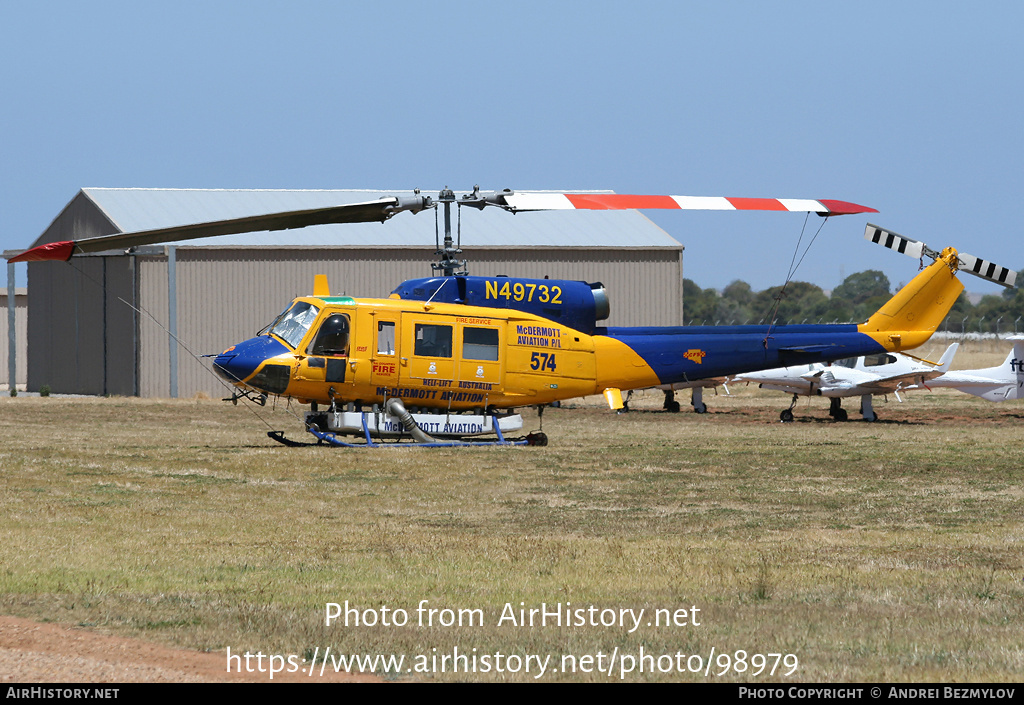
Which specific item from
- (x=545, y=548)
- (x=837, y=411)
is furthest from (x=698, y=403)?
(x=545, y=548)

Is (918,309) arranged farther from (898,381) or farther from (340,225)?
(340,225)

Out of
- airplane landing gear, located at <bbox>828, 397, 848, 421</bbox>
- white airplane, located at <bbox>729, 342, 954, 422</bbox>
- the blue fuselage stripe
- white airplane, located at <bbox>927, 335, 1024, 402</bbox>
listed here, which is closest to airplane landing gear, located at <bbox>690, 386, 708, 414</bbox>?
white airplane, located at <bbox>729, 342, 954, 422</bbox>

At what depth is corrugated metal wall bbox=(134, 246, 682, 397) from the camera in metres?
41.0

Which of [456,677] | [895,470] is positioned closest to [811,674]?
[456,677]

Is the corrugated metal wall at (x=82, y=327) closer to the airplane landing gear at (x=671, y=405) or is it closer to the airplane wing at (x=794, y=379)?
the airplane landing gear at (x=671, y=405)

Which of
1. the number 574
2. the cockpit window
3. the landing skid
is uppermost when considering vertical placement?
the cockpit window

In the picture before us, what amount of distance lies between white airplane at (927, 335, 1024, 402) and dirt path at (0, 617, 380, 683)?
93.7 ft

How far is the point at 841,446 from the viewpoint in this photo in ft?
77.4

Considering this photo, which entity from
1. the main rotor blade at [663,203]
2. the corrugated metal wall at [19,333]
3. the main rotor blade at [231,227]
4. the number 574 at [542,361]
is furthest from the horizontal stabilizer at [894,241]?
the corrugated metal wall at [19,333]

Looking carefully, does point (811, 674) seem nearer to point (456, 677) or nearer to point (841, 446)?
point (456, 677)

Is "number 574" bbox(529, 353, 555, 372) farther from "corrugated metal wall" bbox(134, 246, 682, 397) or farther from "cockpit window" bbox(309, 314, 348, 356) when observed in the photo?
"corrugated metal wall" bbox(134, 246, 682, 397)

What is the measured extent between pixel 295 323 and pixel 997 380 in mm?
20786

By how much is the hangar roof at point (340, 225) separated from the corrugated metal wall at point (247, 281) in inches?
16.1

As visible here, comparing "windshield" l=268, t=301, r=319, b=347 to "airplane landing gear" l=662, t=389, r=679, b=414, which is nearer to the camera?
"windshield" l=268, t=301, r=319, b=347
